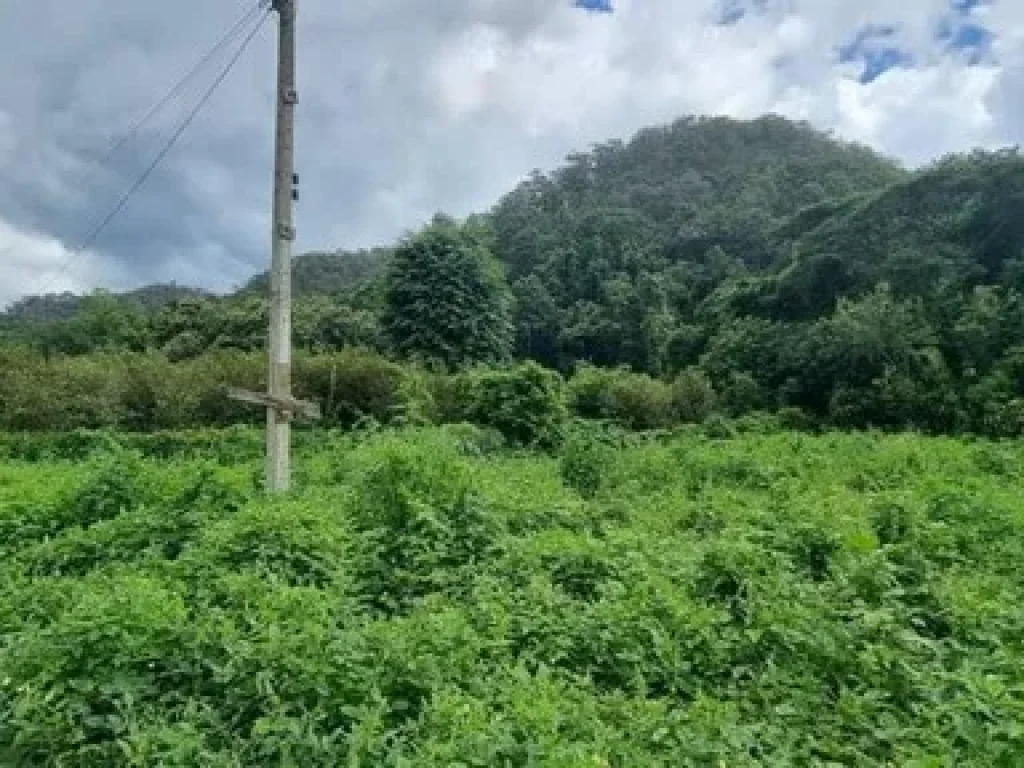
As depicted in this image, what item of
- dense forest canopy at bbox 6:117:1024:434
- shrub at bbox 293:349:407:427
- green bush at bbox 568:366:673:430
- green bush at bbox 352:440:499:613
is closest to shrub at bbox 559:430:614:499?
green bush at bbox 352:440:499:613

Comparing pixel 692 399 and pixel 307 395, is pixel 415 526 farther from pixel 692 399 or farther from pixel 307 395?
pixel 692 399

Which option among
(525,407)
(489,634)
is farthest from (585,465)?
(525,407)

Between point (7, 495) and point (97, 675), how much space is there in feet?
17.2

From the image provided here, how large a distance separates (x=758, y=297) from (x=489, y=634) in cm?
2965

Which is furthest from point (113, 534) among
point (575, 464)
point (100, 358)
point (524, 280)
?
point (524, 280)

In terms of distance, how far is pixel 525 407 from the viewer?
68.3ft

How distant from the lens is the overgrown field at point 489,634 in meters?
3.21

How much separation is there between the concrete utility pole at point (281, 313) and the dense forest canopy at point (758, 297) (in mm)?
19886

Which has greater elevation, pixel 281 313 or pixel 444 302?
pixel 444 302

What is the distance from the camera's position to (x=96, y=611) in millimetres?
3775

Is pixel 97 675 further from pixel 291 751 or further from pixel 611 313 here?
pixel 611 313

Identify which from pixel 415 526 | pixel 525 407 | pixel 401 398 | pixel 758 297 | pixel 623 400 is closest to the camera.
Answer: pixel 415 526

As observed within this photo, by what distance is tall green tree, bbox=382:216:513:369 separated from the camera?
29.2 meters

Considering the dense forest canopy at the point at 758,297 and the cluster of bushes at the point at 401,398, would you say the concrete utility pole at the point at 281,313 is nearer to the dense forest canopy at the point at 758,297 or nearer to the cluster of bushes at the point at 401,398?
the cluster of bushes at the point at 401,398
